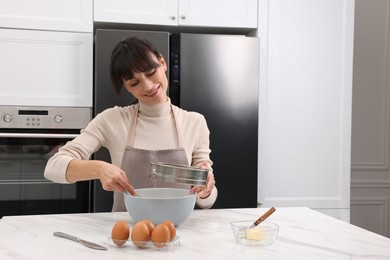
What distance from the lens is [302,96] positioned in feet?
9.87

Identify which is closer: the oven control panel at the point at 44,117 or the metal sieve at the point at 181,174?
the metal sieve at the point at 181,174

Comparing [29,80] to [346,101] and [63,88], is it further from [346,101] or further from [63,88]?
[346,101]

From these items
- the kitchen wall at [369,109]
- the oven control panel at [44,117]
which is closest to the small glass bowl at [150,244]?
the oven control panel at [44,117]

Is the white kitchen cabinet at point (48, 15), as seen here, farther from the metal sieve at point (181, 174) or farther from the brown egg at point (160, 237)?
the brown egg at point (160, 237)

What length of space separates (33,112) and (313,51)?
1.59 meters

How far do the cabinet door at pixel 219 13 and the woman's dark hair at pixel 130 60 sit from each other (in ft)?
3.42

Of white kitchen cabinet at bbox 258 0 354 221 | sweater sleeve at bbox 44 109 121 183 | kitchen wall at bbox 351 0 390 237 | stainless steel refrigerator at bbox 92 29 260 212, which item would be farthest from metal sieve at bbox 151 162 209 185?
kitchen wall at bbox 351 0 390 237

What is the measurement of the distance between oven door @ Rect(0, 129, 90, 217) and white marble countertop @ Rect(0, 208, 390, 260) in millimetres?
1102

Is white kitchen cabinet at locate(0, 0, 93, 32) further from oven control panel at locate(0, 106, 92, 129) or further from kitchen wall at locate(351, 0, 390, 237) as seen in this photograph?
kitchen wall at locate(351, 0, 390, 237)

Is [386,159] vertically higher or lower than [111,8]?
lower

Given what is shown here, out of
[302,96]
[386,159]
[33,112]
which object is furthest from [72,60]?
[386,159]

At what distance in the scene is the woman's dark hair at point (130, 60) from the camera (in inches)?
73.5

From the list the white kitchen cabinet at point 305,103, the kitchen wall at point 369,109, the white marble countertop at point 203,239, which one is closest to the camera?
the white marble countertop at point 203,239

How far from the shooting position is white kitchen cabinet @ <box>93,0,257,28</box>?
9.23ft
